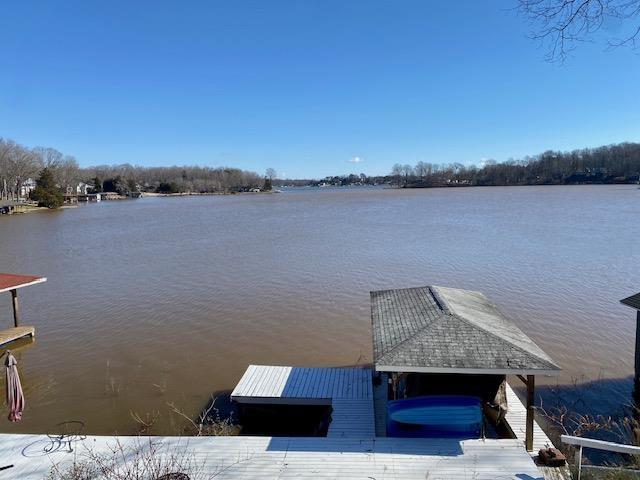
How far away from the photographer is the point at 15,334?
11.9 meters

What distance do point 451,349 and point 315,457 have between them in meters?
2.24

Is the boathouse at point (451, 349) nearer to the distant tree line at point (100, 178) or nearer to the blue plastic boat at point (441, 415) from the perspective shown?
the blue plastic boat at point (441, 415)

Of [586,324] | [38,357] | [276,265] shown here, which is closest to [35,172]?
[276,265]

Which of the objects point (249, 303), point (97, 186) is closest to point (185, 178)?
point (97, 186)

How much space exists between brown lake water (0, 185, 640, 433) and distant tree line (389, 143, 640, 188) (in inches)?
4061

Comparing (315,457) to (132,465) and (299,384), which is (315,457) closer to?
(132,465)

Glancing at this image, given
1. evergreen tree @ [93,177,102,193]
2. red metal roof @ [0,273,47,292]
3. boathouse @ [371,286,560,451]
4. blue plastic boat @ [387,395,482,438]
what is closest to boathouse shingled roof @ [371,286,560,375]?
boathouse @ [371,286,560,451]

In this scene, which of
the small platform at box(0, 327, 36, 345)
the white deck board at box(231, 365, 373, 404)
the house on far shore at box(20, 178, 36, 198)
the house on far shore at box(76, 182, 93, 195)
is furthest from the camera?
the house on far shore at box(76, 182, 93, 195)

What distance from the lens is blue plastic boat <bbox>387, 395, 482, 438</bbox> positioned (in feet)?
20.4

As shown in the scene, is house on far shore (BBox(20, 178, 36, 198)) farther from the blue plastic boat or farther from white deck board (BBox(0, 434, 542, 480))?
the blue plastic boat

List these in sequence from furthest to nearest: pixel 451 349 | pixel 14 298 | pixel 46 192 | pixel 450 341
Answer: pixel 46 192, pixel 14 298, pixel 450 341, pixel 451 349

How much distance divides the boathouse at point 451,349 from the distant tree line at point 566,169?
5091 inches

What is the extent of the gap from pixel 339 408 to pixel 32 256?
2482 cm

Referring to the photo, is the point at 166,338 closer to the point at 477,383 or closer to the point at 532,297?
the point at 477,383
